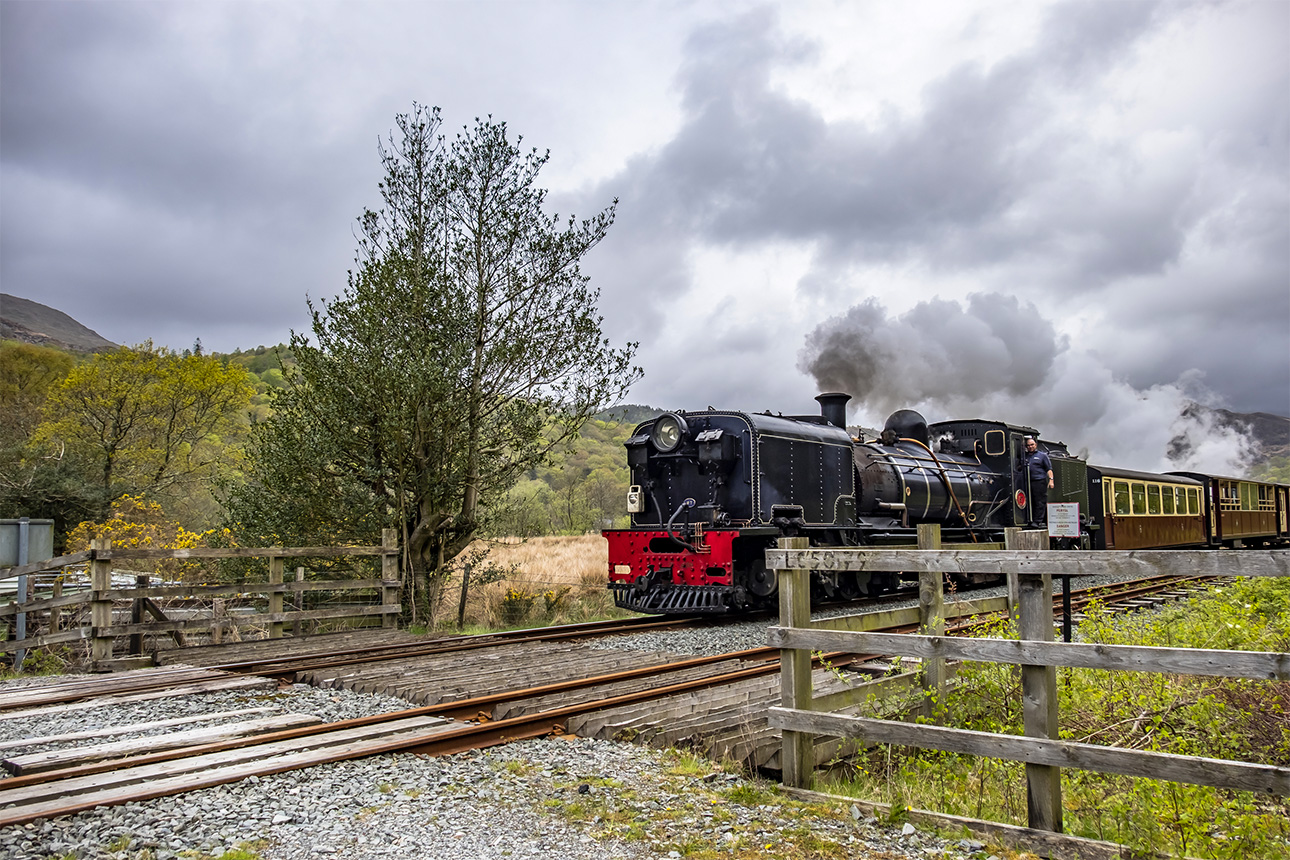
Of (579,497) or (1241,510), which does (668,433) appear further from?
(579,497)

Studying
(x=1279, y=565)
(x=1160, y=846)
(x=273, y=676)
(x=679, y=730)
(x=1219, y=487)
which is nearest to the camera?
(x=1279, y=565)

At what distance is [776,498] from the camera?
12352 mm

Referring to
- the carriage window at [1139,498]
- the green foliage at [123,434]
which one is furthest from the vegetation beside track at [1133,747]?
the green foliage at [123,434]

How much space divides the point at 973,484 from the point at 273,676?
13.6 meters

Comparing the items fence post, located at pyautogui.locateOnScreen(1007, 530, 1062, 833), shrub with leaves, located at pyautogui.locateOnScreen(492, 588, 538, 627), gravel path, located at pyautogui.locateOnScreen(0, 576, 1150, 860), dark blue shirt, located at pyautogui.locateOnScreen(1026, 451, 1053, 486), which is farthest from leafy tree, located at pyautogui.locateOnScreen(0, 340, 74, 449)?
fence post, located at pyautogui.locateOnScreen(1007, 530, 1062, 833)

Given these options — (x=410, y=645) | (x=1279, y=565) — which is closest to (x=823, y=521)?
(x=410, y=645)

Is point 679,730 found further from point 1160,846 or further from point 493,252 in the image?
point 493,252

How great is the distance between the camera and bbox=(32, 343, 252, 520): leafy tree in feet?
85.7

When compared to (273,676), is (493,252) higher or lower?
higher

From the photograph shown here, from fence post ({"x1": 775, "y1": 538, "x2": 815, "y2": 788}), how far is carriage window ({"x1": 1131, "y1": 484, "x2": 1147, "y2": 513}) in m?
21.5

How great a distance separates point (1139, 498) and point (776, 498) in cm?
1551

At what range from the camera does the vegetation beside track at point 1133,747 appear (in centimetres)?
425

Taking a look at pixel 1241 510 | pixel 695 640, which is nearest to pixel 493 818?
pixel 695 640

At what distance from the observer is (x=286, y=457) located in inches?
546
